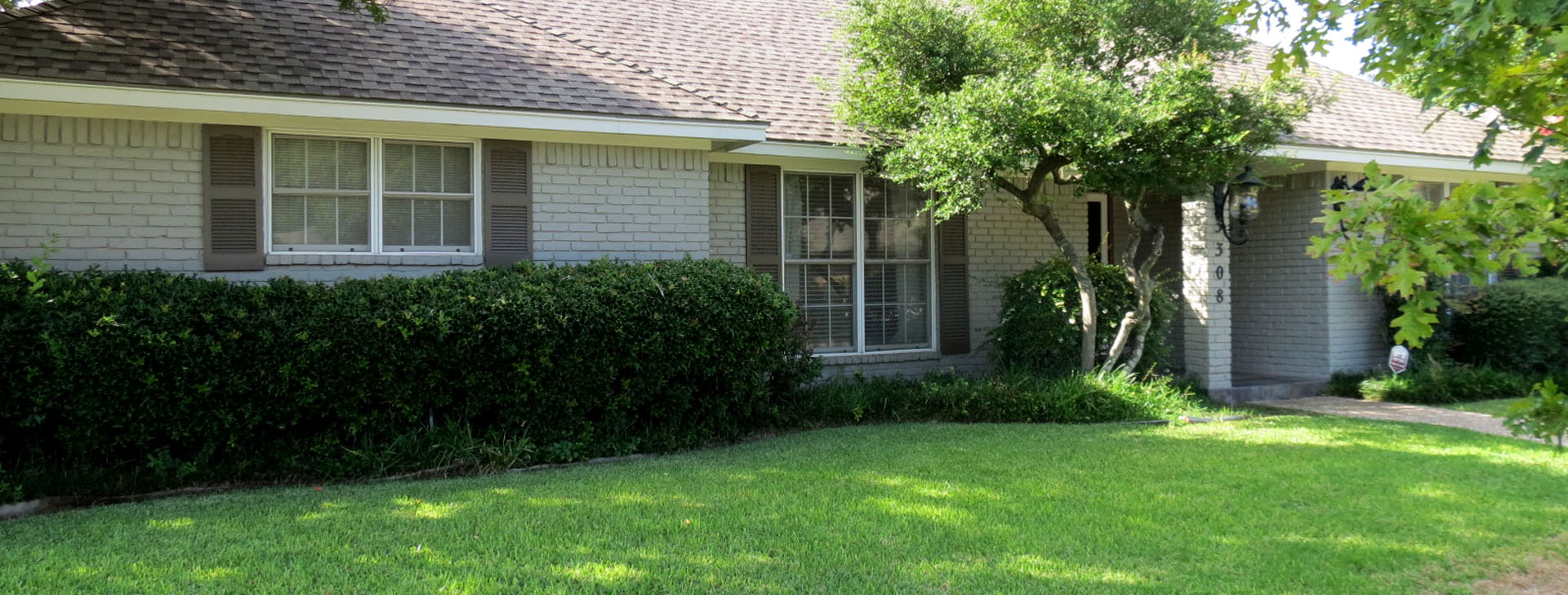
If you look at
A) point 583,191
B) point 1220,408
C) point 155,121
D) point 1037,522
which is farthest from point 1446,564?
point 155,121

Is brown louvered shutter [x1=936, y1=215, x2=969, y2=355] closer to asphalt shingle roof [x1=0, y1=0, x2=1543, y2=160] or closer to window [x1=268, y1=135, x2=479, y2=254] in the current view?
asphalt shingle roof [x1=0, y1=0, x2=1543, y2=160]

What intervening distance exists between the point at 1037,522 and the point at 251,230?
613 cm

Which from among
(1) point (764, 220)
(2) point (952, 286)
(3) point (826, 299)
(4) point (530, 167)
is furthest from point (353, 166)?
(2) point (952, 286)

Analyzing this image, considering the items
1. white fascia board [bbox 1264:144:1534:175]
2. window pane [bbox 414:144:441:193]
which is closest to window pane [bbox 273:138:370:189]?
window pane [bbox 414:144:441:193]

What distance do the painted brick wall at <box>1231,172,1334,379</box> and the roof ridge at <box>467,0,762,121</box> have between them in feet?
23.0

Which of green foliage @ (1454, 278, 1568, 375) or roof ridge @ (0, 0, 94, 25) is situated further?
green foliage @ (1454, 278, 1568, 375)

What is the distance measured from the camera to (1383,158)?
12430 millimetres

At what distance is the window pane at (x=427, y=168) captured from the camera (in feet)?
28.9

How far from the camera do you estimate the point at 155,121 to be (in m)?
7.96

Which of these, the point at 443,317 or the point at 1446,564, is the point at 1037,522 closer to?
the point at 1446,564

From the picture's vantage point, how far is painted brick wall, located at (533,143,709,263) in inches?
357

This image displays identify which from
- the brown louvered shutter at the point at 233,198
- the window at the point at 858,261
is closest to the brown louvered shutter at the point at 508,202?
the brown louvered shutter at the point at 233,198

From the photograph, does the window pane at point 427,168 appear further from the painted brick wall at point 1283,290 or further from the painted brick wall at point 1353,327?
the painted brick wall at point 1353,327

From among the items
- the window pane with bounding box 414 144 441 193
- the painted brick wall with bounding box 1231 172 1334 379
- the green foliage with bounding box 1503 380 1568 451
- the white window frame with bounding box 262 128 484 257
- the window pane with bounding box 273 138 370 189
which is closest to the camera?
the green foliage with bounding box 1503 380 1568 451
